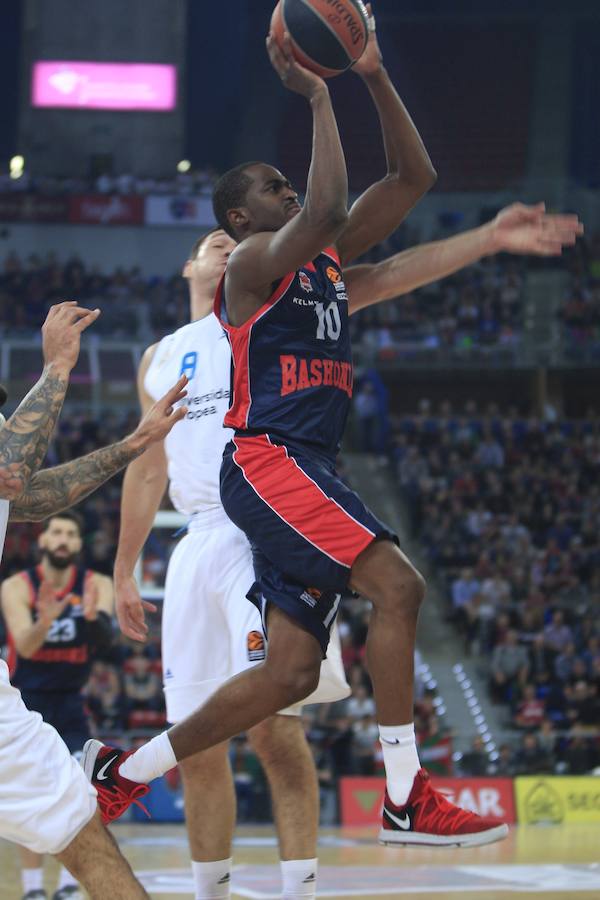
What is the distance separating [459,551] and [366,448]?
420 cm

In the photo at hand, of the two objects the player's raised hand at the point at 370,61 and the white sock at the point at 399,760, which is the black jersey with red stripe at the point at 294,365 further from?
the white sock at the point at 399,760

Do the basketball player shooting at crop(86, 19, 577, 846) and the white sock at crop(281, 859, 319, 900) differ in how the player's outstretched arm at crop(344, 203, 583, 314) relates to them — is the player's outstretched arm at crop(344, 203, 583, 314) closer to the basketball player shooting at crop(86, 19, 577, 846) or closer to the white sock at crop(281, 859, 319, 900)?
the basketball player shooting at crop(86, 19, 577, 846)

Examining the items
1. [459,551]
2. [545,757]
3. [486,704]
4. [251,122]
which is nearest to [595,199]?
[251,122]

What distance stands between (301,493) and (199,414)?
122 centimetres

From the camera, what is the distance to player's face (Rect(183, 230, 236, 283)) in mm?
5867

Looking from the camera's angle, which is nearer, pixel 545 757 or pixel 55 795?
pixel 55 795

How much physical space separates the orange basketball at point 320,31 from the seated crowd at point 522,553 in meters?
11.3

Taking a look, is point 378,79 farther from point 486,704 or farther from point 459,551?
point 459,551

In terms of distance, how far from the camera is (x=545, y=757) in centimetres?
1487

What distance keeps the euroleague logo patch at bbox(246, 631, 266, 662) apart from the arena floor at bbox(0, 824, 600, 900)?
253 centimetres

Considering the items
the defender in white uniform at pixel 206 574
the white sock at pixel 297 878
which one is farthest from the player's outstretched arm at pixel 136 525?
the white sock at pixel 297 878

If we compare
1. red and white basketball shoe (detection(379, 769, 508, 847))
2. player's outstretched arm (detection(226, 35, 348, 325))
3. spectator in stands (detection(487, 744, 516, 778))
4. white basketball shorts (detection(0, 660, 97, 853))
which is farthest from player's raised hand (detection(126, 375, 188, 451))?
spectator in stands (detection(487, 744, 516, 778))

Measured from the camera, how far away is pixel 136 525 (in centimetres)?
582

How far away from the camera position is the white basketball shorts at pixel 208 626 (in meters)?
5.35
